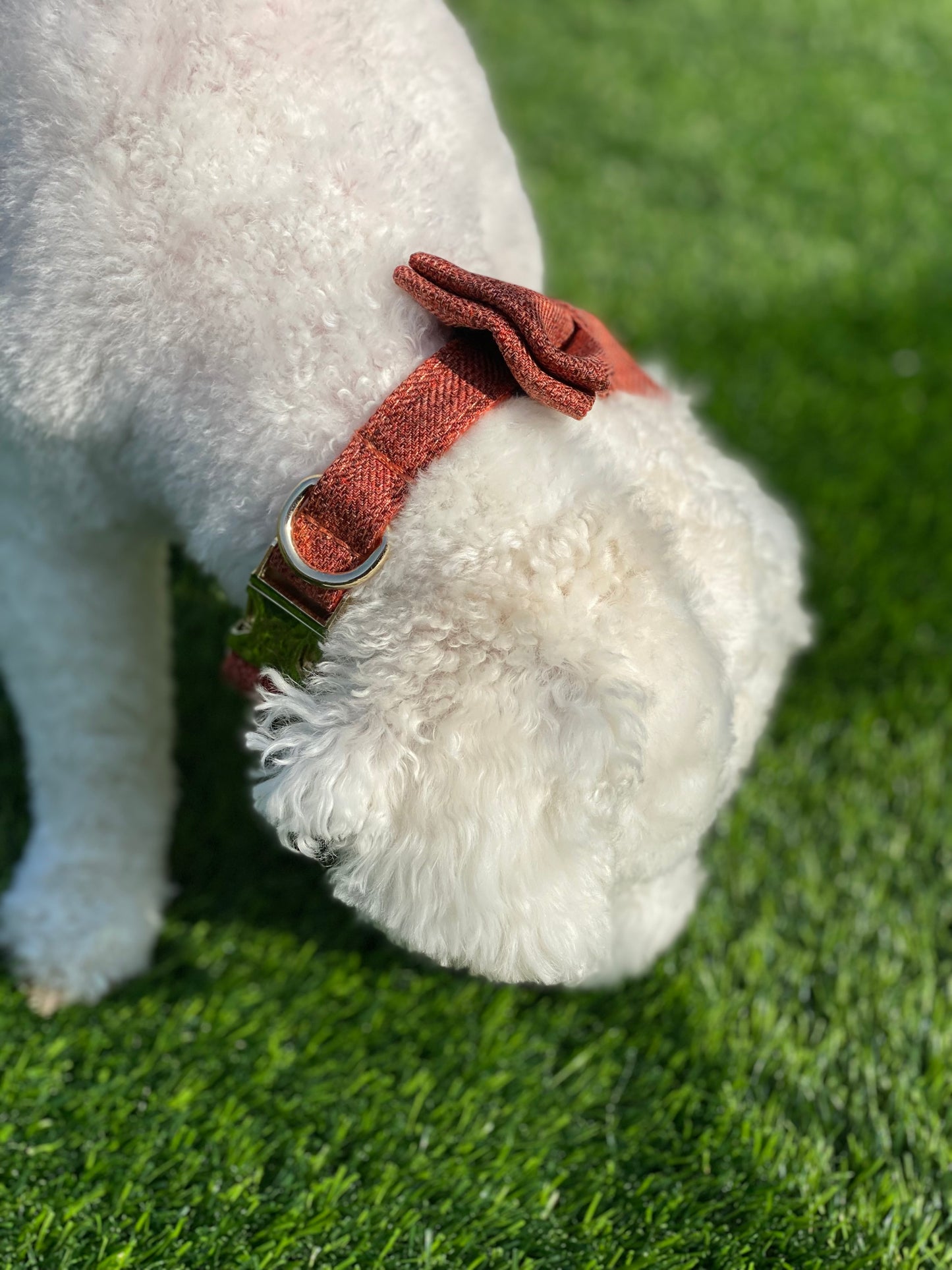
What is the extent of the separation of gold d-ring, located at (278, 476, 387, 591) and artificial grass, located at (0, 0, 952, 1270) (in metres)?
0.97

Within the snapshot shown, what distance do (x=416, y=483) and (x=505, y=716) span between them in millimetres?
236

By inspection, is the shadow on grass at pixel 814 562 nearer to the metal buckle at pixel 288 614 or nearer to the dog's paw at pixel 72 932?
the dog's paw at pixel 72 932

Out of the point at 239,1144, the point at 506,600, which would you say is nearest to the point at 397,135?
the point at 506,600

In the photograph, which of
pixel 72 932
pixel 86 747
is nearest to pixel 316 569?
pixel 86 747

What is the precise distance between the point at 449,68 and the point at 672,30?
3.08 m

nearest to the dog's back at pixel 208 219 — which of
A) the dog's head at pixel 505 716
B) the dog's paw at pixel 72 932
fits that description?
the dog's head at pixel 505 716

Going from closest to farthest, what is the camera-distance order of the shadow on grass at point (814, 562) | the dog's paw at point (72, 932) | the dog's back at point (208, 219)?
the dog's back at point (208, 219)
the dog's paw at point (72, 932)
the shadow on grass at point (814, 562)

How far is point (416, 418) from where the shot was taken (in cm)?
97

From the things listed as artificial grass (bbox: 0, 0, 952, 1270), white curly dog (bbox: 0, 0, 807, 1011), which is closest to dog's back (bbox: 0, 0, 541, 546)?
white curly dog (bbox: 0, 0, 807, 1011)

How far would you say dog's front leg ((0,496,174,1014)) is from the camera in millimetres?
1384

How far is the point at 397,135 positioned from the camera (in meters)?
1.11

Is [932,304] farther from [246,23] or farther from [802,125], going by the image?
[246,23]

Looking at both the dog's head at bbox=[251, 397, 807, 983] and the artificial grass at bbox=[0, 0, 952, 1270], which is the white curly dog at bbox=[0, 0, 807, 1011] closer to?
the dog's head at bbox=[251, 397, 807, 983]

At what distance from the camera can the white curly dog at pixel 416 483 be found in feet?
2.97
